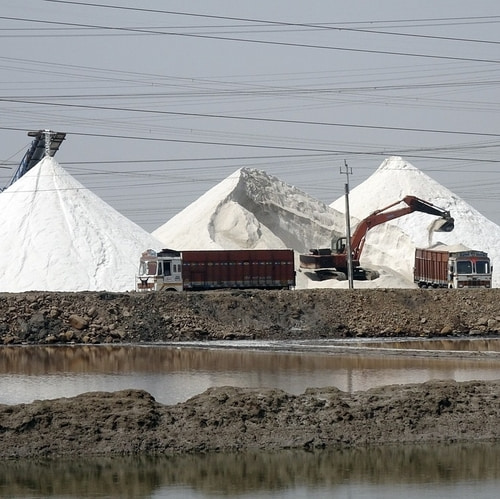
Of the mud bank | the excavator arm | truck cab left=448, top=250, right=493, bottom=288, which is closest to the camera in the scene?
the mud bank

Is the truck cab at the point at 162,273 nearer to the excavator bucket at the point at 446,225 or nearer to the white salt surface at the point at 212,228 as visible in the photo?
the white salt surface at the point at 212,228

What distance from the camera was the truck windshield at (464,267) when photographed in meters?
58.5

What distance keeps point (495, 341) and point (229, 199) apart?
1498 inches

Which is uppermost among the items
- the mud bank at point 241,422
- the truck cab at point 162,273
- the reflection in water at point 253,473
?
the truck cab at point 162,273

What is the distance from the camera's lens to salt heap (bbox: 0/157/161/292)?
58975 mm

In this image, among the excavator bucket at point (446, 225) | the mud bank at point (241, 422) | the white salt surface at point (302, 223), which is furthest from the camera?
the white salt surface at point (302, 223)

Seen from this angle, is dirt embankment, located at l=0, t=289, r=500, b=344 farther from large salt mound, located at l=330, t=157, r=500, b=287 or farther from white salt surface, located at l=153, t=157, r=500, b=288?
large salt mound, located at l=330, t=157, r=500, b=287

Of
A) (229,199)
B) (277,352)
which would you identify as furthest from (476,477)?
(229,199)

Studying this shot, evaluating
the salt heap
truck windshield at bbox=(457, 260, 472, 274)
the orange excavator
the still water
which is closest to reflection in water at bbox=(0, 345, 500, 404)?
the still water

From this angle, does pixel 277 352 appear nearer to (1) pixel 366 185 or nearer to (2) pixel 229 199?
(2) pixel 229 199

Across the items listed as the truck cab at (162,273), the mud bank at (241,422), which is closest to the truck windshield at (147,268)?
the truck cab at (162,273)

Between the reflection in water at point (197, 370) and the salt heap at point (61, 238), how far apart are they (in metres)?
15.6

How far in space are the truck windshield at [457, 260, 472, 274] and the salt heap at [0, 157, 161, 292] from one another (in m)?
16.9

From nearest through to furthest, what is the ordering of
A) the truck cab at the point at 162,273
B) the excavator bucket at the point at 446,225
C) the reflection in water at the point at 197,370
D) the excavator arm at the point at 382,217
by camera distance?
the reflection in water at the point at 197,370 → the truck cab at the point at 162,273 → the excavator arm at the point at 382,217 → the excavator bucket at the point at 446,225
